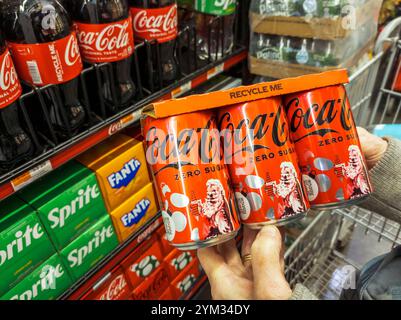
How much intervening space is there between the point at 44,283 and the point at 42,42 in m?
0.65

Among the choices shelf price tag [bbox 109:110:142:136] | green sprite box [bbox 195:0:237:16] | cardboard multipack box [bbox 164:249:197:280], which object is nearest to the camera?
shelf price tag [bbox 109:110:142:136]

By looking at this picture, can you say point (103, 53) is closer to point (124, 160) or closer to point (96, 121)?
point (96, 121)

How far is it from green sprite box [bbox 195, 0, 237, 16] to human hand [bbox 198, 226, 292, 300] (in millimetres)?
791

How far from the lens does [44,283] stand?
3.24ft

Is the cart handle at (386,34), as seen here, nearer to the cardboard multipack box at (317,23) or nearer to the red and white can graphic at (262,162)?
the cardboard multipack box at (317,23)

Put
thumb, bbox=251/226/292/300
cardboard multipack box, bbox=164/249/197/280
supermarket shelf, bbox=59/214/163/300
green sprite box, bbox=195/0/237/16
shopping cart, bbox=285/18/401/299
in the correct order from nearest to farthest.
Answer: thumb, bbox=251/226/292/300 < supermarket shelf, bbox=59/214/163/300 < green sprite box, bbox=195/0/237/16 < shopping cart, bbox=285/18/401/299 < cardboard multipack box, bbox=164/249/197/280

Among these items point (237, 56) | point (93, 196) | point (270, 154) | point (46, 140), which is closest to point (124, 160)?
point (93, 196)

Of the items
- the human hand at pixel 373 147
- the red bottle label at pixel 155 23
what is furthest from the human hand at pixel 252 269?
the red bottle label at pixel 155 23

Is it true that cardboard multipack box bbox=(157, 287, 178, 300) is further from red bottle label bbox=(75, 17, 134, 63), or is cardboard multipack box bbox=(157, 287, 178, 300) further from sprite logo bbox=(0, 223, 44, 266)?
red bottle label bbox=(75, 17, 134, 63)

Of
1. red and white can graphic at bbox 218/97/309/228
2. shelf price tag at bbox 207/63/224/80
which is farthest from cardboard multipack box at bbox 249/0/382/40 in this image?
red and white can graphic at bbox 218/97/309/228

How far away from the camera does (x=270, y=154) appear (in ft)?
2.29

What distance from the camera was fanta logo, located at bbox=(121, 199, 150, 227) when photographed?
1178mm

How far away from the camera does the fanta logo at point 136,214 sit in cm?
118

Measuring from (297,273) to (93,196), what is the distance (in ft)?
3.02
